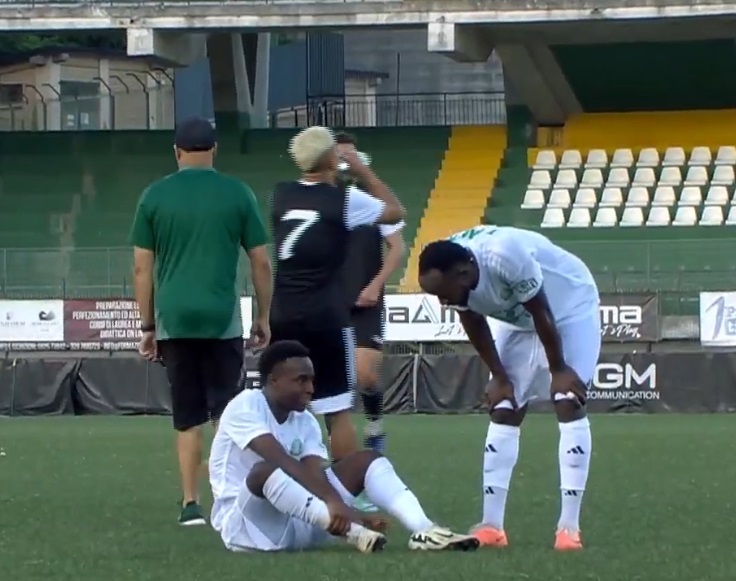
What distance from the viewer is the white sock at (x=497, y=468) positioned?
7.12 meters

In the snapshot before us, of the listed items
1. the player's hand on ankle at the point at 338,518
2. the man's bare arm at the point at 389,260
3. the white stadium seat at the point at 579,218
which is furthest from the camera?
the white stadium seat at the point at 579,218

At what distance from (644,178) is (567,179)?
1417mm

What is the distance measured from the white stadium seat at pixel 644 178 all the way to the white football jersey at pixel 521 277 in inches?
944

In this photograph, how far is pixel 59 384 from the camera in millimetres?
25078

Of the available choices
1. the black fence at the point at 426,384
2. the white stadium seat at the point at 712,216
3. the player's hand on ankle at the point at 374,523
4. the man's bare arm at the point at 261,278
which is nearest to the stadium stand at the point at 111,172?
the white stadium seat at the point at 712,216

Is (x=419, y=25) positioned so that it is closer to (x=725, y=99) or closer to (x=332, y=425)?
(x=725, y=99)

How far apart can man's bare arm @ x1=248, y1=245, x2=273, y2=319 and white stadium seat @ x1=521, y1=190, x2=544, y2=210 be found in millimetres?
22944

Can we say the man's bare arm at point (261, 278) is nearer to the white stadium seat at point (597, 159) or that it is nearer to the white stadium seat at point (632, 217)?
the white stadium seat at point (632, 217)

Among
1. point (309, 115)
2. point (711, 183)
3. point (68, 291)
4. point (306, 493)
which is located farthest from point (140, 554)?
point (309, 115)

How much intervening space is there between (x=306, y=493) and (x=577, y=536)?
3.59 ft

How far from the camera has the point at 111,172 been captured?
111ft

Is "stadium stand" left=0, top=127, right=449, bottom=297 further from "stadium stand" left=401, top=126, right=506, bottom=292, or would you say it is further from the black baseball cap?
the black baseball cap

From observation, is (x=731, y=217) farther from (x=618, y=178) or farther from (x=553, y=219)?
(x=553, y=219)

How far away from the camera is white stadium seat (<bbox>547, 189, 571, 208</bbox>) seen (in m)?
30.7
